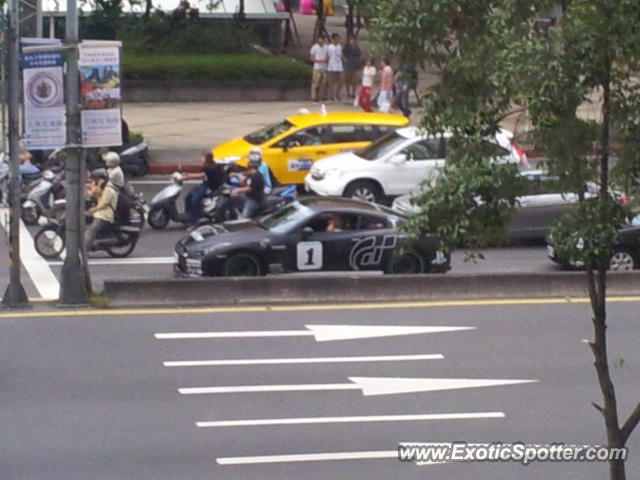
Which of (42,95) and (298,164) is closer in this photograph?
(42,95)

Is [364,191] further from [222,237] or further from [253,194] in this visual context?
[222,237]

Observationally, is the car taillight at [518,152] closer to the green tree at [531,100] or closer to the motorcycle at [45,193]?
the green tree at [531,100]

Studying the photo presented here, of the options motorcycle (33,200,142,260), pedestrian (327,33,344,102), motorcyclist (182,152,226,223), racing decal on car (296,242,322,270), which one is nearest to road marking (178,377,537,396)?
racing decal on car (296,242,322,270)

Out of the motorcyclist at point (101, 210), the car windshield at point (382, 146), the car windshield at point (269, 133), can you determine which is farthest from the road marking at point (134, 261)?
the car windshield at point (269, 133)

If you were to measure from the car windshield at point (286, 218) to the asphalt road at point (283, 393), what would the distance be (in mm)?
1715

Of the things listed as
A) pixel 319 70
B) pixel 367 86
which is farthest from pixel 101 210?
pixel 319 70

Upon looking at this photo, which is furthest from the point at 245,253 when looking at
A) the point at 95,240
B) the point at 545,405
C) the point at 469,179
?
the point at 469,179

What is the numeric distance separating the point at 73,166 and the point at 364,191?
28.7ft

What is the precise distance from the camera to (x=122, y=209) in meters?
22.0

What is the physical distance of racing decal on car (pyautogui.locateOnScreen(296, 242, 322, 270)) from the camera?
776 inches

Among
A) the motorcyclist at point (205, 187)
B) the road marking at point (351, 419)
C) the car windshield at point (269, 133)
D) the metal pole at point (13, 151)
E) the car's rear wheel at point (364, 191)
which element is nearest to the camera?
the road marking at point (351, 419)

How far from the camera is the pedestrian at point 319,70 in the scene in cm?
3672

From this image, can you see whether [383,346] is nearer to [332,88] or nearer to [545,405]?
[545,405]

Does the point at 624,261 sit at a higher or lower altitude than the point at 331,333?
higher
